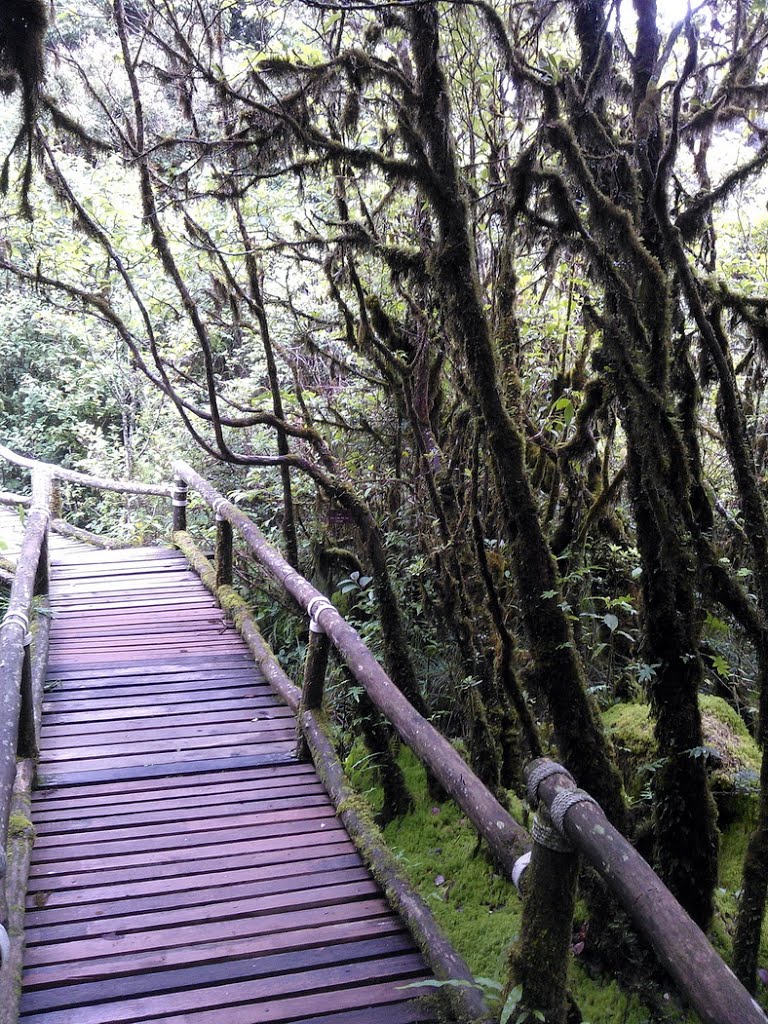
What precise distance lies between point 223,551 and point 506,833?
16.1 feet

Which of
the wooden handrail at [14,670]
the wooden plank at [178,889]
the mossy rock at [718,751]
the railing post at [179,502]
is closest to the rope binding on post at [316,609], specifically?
the wooden plank at [178,889]

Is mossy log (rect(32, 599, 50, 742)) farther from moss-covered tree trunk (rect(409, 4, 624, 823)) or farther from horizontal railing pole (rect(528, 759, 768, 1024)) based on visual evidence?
horizontal railing pole (rect(528, 759, 768, 1024))

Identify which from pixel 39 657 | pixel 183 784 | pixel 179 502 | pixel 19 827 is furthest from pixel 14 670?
pixel 179 502

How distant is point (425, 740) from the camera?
2977mm

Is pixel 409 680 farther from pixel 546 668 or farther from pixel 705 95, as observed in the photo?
pixel 705 95

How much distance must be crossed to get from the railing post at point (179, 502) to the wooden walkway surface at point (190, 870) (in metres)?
3.64

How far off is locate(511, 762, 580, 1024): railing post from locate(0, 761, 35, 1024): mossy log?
1.59 meters

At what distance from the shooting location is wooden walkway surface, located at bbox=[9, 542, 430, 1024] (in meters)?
2.60

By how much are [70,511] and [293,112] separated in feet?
43.0

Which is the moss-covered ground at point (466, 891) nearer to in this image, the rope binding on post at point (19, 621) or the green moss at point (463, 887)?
the green moss at point (463, 887)

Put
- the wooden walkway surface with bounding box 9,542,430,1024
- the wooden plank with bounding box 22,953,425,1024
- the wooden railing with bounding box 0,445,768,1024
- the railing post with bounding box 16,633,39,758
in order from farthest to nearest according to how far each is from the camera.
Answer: the railing post with bounding box 16,633,39,758, the wooden walkway surface with bounding box 9,542,430,1024, the wooden plank with bounding box 22,953,425,1024, the wooden railing with bounding box 0,445,768,1024

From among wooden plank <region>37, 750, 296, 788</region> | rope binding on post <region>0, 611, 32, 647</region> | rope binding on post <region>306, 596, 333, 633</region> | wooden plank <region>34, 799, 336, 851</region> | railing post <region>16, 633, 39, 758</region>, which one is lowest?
wooden plank <region>34, 799, 336, 851</region>

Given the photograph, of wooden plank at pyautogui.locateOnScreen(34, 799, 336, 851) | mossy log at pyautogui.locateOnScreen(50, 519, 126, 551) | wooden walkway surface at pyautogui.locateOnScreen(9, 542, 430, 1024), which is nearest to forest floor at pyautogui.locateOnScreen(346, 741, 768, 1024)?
wooden walkway surface at pyautogui.locateOnScreen(9, 542, 430, 1024)

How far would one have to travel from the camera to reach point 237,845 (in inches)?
139
